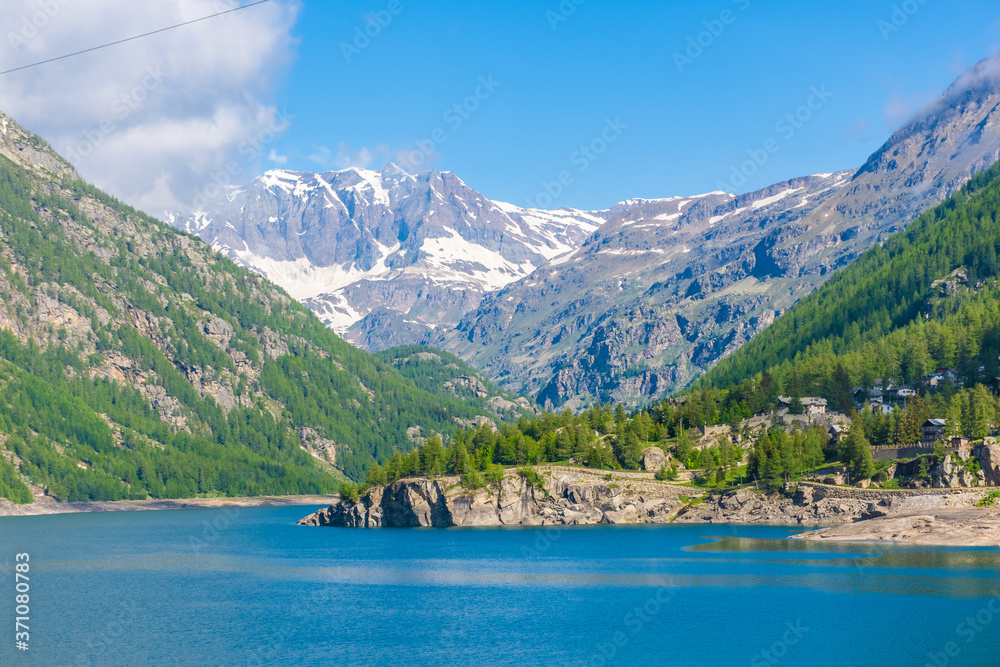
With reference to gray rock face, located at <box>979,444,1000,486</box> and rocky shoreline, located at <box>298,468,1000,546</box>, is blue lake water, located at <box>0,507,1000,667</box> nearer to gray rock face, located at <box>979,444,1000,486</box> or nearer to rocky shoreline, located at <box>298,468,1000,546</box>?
rocky shoreline, located at <box>298,468,1000,546</box>

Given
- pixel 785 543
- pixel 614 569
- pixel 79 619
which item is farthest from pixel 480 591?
pixel 785 543

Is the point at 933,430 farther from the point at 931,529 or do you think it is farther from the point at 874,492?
the point at 931,529

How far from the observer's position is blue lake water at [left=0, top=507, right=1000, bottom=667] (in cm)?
8431

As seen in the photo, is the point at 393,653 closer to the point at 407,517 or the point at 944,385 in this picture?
the point at 407,517

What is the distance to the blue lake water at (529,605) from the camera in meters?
84.3

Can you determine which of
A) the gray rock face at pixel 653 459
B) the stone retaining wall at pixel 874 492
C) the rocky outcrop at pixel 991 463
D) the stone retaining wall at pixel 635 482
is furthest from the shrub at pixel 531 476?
the rocky outcrop at pixel 991 463

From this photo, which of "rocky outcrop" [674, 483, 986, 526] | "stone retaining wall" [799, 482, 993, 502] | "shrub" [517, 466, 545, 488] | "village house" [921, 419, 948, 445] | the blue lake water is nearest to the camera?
the blue lake water

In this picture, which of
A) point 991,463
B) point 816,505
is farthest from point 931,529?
point 816,505

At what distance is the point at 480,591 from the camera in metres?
115

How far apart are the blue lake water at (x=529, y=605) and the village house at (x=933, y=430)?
3832 centimetres

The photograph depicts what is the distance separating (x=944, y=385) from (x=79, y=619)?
16358cm

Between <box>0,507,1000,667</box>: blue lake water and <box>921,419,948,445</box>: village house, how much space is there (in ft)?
126

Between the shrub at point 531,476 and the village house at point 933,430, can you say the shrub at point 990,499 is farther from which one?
the shrub at point 531,476

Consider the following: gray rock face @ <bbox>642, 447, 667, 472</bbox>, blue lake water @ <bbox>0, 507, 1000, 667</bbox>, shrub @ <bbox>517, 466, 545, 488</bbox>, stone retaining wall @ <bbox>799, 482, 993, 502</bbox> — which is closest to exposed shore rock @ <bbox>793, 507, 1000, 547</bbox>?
stone retaining wall @ <bbox>799, 482, 993, 502</bbox>
